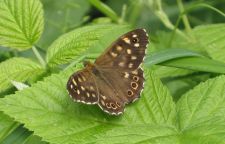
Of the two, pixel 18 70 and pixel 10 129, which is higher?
pixel 18 70

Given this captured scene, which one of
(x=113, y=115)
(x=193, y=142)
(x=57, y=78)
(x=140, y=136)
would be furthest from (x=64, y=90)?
(x=193, y=142)

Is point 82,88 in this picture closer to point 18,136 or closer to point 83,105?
point 83,105

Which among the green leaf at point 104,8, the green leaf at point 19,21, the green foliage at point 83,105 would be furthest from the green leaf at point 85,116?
the green leaf at point 104,8

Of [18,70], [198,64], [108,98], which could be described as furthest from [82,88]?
[198,64]

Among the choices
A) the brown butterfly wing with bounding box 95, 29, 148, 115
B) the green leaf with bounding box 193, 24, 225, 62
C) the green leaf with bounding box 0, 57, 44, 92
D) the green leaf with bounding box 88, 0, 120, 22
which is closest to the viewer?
the brown butterfly wing with bounding box 95, 29, 148, 115

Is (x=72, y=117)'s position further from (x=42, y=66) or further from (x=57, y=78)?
(x=42, y=66)

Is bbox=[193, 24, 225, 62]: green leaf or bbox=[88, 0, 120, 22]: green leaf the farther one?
bbox=[88, 0, 120, 22]: green leaf

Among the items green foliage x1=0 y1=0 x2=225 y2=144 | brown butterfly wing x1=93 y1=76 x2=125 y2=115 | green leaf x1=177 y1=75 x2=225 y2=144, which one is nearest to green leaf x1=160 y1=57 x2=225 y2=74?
green foliage x1=0 y1=0 x2=225 y2=144

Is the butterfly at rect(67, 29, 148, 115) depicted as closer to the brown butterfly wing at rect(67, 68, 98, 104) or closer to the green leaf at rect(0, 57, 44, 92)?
the brown butterfly wing at rect(67, 68, 98, 104)
